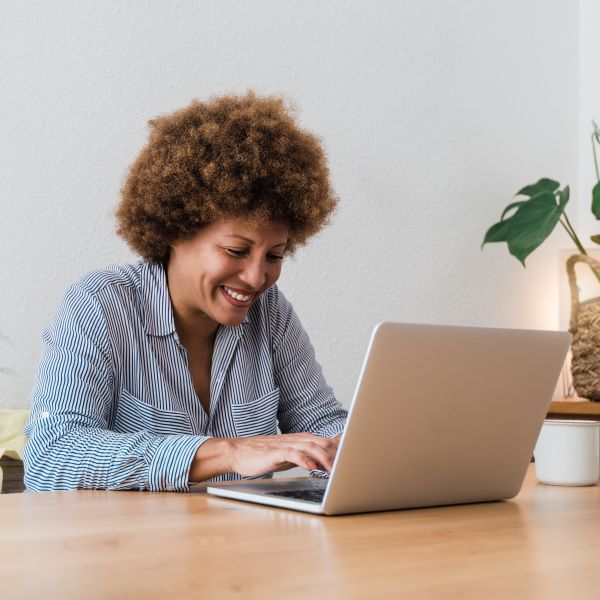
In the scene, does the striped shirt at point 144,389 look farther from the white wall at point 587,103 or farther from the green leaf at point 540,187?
the white wall at point 587,103

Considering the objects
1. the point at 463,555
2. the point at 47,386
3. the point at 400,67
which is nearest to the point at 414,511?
the point at 463,555

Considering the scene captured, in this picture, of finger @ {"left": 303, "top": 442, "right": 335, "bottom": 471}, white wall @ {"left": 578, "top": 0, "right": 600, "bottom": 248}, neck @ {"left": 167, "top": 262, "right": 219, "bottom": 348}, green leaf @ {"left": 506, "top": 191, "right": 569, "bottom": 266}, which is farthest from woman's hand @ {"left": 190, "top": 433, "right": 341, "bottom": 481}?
white wall @ {"left": 578, "top": 0, "right": 600, "bottom": 248}

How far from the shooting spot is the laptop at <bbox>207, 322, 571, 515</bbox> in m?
0.97

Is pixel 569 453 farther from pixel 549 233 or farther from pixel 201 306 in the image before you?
pixel 549 233

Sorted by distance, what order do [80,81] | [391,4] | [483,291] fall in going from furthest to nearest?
[483,291]
[391,4]
[80,81]

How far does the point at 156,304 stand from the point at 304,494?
61 centimetres

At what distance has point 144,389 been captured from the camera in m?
1.54

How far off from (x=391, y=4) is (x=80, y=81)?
106 cm

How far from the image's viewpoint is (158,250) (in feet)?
5.62

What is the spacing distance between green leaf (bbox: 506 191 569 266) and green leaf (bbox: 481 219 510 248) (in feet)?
0.08

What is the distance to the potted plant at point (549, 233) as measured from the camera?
2.72 meters

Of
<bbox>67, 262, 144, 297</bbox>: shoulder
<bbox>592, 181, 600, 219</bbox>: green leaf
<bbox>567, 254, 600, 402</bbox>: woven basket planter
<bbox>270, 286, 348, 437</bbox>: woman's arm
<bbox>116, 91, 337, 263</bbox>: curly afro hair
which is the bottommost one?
<bbox>567, 254, 600, 402</bbox>: woven basket planter

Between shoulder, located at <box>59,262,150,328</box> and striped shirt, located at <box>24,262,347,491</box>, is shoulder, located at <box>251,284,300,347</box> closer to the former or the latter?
striped shirt, located at <box>24,262,347,491</box>

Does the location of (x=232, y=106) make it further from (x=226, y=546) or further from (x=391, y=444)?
(x=226, y=546)
